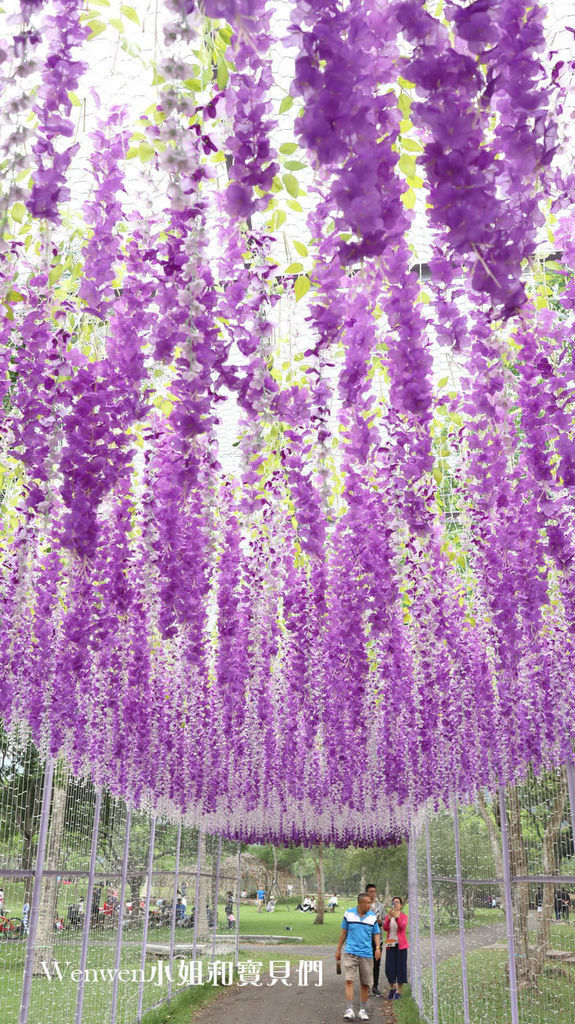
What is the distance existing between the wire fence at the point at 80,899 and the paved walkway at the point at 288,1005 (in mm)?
833

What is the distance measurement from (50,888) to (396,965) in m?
8.73

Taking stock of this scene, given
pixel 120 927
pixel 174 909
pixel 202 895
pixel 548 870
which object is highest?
pixel 548 870

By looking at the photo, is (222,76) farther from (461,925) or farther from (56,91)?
(461,925)

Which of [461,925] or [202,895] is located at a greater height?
[461,925]

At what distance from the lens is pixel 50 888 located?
6.48 meters

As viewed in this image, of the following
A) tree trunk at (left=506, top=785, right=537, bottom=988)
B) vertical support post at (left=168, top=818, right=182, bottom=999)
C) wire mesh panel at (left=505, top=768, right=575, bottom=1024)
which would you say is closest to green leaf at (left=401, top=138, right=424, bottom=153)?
wire mesh panel at (left=505, top=768, right=575, bottom=1024)

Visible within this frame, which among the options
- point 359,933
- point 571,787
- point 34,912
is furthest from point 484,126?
point 359,933

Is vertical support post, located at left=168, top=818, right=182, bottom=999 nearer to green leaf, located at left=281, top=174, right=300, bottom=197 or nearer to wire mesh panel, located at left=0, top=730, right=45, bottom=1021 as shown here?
wire mesh panel, located at left=0, top=730, right=45, bottom=1021

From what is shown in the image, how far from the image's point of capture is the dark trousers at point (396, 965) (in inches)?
522

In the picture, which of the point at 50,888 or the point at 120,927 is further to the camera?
the point at 120,927

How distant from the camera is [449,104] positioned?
1324 millimetres

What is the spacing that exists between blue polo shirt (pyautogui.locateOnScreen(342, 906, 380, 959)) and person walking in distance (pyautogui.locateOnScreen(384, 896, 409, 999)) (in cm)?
249

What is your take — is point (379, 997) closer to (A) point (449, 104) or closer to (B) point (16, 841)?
(B) point (16, 841)

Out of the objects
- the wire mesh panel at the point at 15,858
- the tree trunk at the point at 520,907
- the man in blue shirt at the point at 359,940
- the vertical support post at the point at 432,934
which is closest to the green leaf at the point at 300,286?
the wire mesh panel at the point at 15,858
